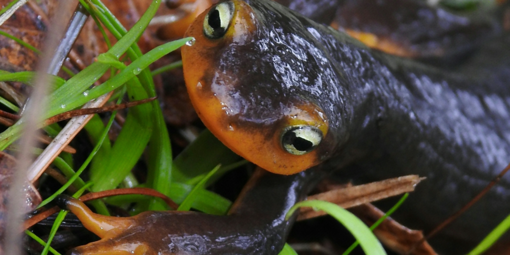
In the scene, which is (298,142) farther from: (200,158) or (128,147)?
(128,147)

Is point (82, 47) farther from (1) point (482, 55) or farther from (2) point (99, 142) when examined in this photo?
(1) point (482, 55)

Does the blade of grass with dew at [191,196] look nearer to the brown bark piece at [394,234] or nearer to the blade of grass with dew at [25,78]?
the blade of grass with dew at [25,78]

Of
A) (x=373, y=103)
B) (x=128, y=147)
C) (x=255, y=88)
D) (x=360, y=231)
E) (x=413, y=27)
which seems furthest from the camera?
(x=413, y=27)

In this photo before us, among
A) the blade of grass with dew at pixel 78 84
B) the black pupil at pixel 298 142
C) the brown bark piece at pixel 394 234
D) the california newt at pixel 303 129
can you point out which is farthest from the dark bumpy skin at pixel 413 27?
the blade of grass with dew at pixel 78 84

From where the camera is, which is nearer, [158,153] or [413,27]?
[158,153]

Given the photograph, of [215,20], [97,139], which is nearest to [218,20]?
[215,20]

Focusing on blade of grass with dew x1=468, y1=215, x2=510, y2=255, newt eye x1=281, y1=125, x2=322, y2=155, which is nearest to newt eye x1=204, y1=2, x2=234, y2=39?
newt eye x1=281, y1=125, x2=322, y2=155
